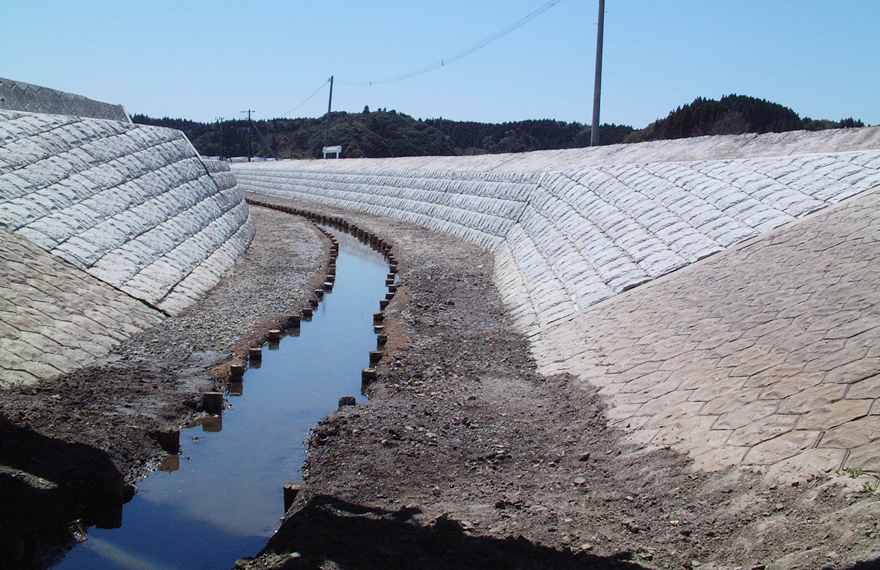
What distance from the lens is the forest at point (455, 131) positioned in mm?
30172

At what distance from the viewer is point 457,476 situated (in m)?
6.44

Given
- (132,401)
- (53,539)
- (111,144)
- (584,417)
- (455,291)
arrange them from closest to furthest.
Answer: (53,539) < (584,417) < (132,401) < (455,291) < (111,144)

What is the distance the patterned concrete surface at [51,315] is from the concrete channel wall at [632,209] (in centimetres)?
574

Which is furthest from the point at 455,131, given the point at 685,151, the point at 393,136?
the point at 685,151

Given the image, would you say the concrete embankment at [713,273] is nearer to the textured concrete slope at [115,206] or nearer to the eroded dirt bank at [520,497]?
the eroded dirt bank at [520,497]

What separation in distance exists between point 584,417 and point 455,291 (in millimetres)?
7414

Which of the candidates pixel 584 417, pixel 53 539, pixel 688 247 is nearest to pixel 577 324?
pixel 688 247

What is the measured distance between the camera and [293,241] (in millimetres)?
23344

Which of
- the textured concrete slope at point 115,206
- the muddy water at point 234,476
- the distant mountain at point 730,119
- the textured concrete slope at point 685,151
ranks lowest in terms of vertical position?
the muddy water at point 234,476

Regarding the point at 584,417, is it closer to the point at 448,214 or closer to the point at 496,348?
the point at 496,348

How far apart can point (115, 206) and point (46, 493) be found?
31.8ft

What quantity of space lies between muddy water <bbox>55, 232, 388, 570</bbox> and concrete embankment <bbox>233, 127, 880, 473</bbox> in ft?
9.89

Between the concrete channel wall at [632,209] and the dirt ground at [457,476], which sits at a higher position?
the concrete channel wall at [632,209]

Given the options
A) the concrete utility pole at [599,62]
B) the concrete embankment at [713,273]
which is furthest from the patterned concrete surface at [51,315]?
the concrete utility pole at [599,62]
